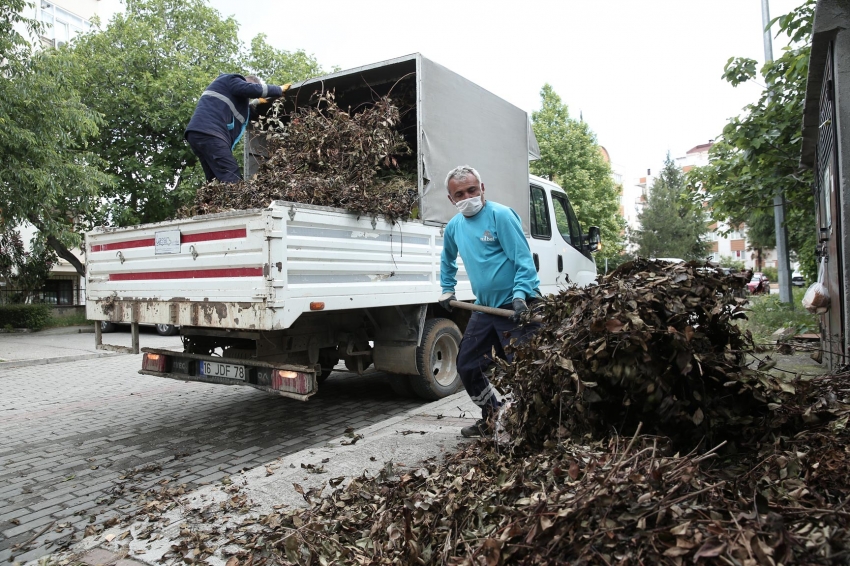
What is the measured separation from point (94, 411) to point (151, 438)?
1.61m

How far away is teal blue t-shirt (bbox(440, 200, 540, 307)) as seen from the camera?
4136 millimetres

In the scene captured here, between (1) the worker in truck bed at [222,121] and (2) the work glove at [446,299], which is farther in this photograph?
(1) the worker in truck bed at [222,121]

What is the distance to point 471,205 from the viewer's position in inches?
169

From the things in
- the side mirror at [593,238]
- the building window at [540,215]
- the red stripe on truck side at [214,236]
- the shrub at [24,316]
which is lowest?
the shrub at [24,316]

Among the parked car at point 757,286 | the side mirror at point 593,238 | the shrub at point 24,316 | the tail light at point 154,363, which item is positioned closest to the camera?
the parked car at point 757,286

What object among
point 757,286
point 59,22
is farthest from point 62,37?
point 757,286

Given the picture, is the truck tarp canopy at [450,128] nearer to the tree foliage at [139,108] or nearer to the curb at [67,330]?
the tree foliage at [139,108]

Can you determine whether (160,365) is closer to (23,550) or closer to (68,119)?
(23,550)

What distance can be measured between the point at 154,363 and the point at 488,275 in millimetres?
3558

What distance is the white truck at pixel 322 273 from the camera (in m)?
4.52

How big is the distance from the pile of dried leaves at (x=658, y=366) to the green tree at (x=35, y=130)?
12.1m

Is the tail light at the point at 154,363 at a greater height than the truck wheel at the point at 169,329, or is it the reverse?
the truck wheel at the point at 169,329

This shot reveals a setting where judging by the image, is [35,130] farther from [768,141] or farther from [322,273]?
[768,141]

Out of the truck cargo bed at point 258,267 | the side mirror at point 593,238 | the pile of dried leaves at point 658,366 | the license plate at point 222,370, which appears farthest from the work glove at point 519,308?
the side mirror at point 593,238
